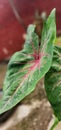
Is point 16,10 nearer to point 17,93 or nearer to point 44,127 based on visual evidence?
point 44,127

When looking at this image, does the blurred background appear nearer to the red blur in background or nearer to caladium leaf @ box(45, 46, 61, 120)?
the red blur in background

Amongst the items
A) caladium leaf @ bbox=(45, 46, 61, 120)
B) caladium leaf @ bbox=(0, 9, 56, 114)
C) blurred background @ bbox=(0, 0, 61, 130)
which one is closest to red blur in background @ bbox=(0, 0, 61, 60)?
blurred background @ bbox=(0, 0, 61, 130)

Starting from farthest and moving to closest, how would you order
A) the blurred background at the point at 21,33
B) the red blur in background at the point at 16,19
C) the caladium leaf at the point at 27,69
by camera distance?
the red blur in background at the point at 16,19
the blurred background at the point at 21,33
the caladium leaf at the point at 27,69

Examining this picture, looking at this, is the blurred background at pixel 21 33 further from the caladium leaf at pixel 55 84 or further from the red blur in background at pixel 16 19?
the caladium leaf at pixel 55 84

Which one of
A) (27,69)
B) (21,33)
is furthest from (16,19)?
(27,69)

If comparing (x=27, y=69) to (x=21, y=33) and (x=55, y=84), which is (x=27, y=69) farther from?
(x=21, y=33)

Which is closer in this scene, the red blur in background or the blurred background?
the blurred background

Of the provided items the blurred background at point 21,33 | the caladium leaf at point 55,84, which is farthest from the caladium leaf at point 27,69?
the blurred background at point 21,33
